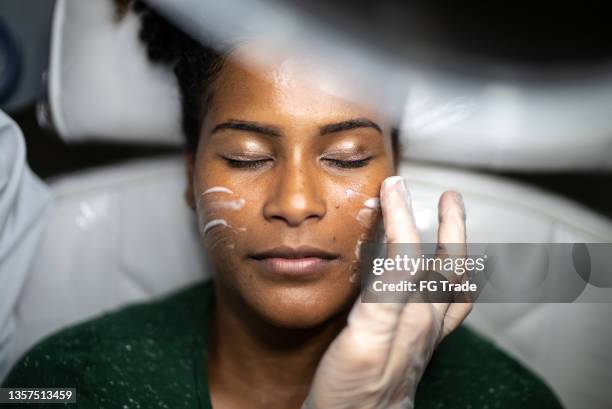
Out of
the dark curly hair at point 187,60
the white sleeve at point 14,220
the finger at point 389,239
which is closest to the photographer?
the finger at point 389,239

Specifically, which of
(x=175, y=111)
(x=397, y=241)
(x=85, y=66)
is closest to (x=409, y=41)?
(x=397, y=241)

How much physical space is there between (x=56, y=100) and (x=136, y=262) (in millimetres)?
297

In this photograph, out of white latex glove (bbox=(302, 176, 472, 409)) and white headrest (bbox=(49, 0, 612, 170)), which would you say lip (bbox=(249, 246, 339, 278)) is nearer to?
white latex glove (bbox=(302, 176, 472, 409))

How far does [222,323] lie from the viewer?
2.67 feet

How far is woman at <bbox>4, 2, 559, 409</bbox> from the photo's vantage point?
2.03 feet

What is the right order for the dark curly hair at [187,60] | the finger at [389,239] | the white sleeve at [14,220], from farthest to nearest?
the white sleeve at [14,220] < the dark curly hair at [187,60] < the finger at [389,239]

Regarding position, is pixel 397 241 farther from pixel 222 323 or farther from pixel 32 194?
pixel 32 194

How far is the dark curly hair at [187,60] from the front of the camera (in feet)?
2.32

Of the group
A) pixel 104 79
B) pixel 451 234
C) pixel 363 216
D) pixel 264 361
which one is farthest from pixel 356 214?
pixel 104 79

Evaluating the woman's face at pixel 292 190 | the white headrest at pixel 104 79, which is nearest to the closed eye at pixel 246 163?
the woman's face at pixel 292 190

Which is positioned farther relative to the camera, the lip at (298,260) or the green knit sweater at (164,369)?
the green knit sweater at (164,369)

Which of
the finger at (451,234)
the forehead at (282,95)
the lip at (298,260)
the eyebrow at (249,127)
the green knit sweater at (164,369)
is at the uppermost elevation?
the forehead at (282,95)

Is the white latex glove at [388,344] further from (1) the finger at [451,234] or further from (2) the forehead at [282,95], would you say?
(2) the forehead at [282,95]

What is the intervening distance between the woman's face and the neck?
99mm
